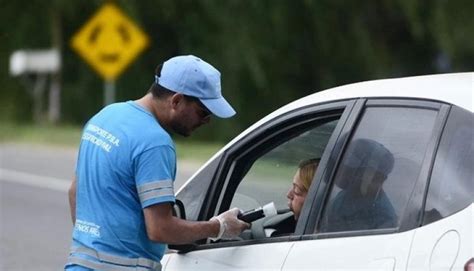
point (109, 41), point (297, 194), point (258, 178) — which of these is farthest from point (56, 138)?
point (297, 194)

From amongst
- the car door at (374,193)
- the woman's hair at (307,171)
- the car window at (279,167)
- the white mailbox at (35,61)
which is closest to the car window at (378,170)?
the car door at (374,193)

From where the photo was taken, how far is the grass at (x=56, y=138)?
21.6 m

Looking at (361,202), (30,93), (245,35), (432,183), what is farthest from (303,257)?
(30,93)

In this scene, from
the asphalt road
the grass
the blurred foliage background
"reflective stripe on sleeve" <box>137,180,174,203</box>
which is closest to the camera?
"reflective stripe on sleeve" <box>137,180,174,203</box>

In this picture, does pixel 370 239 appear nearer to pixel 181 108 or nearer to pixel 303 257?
pixel 303 257

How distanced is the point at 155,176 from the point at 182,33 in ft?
81.5

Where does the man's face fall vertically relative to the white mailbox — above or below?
below

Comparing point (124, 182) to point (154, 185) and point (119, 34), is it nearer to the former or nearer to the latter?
point (154, 185)

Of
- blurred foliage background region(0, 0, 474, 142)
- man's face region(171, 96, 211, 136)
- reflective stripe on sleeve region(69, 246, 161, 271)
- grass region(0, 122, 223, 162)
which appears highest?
blurred foliage background region(0, 0, 474, 142)

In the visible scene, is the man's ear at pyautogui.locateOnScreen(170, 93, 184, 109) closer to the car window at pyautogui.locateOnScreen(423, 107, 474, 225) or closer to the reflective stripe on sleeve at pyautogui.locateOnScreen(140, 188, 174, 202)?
the reflective stripe on sleeve at pyautogui.locateOnScreen(140, 188, 174, 202)

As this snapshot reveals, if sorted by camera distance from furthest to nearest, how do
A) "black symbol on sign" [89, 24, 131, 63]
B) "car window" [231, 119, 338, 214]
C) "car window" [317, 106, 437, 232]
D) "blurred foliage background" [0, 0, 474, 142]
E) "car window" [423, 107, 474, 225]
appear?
"blurred foliage background" [0, 0, 474, 142] < "black symbol on sign" [89, 24, 131, 63] < "car window" [231, 119, 338, 214] < "car window" [317, 106, 437, 232] < "car window" [423, 107, 474, 225]

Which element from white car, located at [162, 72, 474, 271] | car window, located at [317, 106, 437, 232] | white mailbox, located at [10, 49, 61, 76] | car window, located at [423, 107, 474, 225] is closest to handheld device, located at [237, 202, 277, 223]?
white car, located at [162, 72, 474, 271]

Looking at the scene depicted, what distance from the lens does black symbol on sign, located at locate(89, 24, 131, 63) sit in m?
23.5

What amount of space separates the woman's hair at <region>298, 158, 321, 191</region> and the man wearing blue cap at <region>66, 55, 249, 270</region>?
1.06ft
